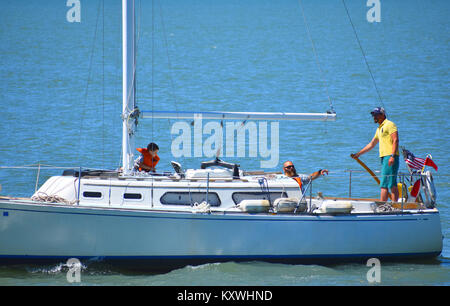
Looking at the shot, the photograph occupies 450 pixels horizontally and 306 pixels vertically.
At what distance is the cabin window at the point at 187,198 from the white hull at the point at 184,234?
562 mm

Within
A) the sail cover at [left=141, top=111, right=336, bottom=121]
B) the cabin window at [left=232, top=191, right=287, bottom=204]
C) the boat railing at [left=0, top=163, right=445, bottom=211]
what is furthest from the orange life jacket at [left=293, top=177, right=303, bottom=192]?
the sail cover at [left=141, top=111, right=336, bottom=121]

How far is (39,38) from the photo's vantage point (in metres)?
61.7

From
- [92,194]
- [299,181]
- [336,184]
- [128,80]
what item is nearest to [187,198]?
[92,194]

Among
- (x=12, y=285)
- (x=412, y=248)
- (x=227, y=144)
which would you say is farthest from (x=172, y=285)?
(x=227, y=144)

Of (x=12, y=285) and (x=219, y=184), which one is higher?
(x=219, y=184)

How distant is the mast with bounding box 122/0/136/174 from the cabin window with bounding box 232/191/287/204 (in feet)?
8.16

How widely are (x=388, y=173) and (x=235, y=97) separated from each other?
77.6 ft

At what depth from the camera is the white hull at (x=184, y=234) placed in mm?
13867

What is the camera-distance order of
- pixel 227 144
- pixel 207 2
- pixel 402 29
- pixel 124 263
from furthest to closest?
pixel 207 2, pixel 402 29, pixel 227 144, pixel 124 263

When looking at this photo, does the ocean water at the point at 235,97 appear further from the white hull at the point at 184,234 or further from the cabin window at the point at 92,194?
the cabin window at the point at 92,194

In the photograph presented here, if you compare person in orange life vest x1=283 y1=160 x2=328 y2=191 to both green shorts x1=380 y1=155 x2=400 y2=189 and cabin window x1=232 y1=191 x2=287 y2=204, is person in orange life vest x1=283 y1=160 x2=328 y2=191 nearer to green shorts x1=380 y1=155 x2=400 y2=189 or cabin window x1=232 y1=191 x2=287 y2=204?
cabin window x1=232 y1=191 x2=287 y2=204
